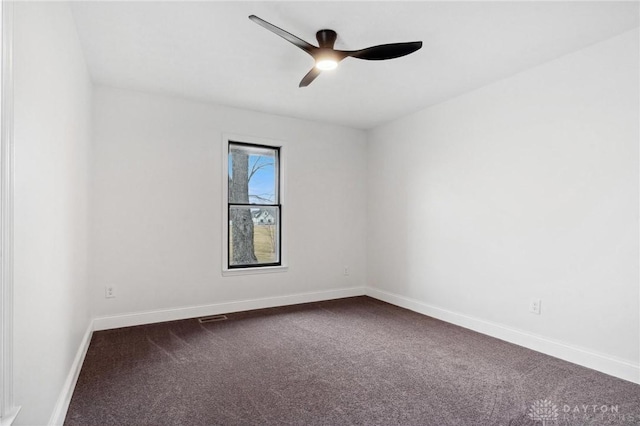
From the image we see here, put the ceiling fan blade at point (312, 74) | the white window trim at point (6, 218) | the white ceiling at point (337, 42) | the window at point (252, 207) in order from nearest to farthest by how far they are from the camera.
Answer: the white window trim at point (6, 218)
the white ceiling at point (337, 42)
the ceiling fan blade at point (312, 74)
the window at point (252, 207)

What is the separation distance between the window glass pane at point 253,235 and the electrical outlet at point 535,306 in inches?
115

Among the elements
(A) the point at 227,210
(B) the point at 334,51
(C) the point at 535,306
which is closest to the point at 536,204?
(C) the point at 535,306

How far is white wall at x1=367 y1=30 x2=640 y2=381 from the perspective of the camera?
8.64 feet

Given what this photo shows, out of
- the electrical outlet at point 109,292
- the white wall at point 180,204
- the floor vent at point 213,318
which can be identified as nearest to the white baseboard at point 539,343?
the white wall at point 180,204

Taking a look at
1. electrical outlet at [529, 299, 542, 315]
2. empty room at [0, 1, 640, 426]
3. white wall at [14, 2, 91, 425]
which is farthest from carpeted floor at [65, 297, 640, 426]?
white wall at [14, 2, 91, 425]

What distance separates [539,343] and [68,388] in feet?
11.9

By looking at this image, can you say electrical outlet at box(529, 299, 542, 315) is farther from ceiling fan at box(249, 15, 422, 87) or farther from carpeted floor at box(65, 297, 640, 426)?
ceiling fan at box(249, 15, 422, 87)

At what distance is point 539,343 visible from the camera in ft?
10.1

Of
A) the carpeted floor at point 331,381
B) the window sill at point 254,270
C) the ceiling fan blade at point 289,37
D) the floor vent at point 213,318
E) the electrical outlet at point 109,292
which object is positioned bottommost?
the floor vent at point 213,318

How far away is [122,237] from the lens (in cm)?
373

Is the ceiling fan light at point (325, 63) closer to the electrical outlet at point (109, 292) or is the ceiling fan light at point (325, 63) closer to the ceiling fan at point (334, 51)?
the ceiling fan at point (334, 51)

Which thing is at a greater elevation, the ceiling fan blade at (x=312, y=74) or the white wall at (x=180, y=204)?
the ceiling fan blade at (x=312, y=74)

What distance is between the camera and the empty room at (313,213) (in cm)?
202

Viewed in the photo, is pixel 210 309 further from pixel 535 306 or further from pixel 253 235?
pixel 535 306
